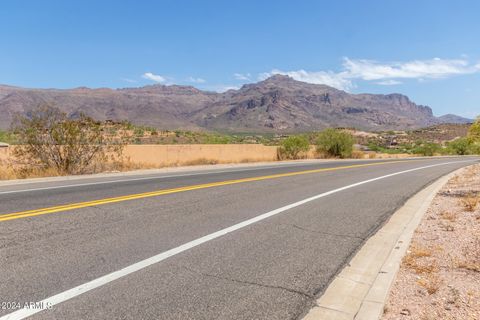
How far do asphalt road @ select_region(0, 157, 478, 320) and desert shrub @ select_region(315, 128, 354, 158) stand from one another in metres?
33.1

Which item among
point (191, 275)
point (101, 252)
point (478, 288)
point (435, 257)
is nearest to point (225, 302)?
point (191, 275)

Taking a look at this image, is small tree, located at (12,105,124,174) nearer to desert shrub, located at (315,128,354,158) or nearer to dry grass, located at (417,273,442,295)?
dry grass, located at (417,273,442,295)

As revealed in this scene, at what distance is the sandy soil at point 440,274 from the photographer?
4.04m

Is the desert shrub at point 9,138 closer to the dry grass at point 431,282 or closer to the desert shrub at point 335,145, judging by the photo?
the dry grass at point 431,282

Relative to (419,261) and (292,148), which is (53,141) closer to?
(419,261)

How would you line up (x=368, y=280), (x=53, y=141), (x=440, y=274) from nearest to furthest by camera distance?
(x=368, y=280) < (x=440, y=274) < (x=53, y=141)

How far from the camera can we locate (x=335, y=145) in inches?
1708

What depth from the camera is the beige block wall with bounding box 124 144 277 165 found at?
26.3 meters

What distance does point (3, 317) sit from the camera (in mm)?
3645

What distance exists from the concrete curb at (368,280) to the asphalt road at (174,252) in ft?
0.53

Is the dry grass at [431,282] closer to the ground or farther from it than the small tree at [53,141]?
closer to the ground

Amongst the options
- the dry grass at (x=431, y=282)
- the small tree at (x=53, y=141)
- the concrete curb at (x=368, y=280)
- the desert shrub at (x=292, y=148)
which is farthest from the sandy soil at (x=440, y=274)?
the desert shrub at (x=292, y=148)

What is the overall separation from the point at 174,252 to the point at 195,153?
25231mm

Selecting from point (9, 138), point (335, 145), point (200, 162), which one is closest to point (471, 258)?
point (200, 162)
